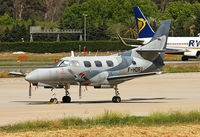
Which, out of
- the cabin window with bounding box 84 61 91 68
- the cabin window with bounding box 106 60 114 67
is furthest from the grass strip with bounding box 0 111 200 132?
the cabin window with bounding box 106 60 114 67

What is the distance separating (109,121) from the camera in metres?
20.2

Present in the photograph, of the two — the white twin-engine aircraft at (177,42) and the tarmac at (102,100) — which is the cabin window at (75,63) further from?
the white twin-engine aircraft at (177,42)

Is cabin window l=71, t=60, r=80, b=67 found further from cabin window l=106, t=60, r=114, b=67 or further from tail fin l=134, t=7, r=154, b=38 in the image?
tail fin l=134, t=7, r=154, b=38

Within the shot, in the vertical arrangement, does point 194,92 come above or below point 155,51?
below

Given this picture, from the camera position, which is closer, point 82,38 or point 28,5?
point 82,38

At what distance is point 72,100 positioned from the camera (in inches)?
1208

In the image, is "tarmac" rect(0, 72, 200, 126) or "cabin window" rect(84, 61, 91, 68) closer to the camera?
"tarmac" rect(0, 72, 200, 126)

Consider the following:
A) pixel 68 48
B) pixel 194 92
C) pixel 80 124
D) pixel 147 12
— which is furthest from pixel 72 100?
pixel 147 12

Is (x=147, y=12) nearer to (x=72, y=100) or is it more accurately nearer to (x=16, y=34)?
(x=16, y=34)

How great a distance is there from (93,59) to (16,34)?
83013 mm

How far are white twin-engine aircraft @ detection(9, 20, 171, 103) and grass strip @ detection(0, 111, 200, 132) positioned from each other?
7112mm

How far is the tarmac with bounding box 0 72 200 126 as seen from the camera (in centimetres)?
2344

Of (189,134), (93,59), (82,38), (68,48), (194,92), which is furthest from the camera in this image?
(82,38)

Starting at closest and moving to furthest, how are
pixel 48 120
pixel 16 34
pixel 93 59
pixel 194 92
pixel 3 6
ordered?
pixel 48 120
pixel 93 59
pixel 194 92
pixel 16 34
pixel 3 6
